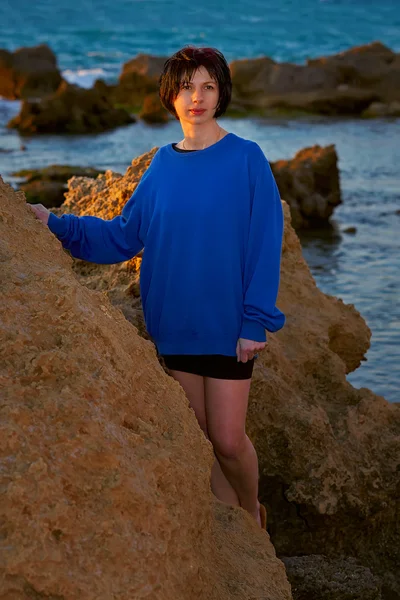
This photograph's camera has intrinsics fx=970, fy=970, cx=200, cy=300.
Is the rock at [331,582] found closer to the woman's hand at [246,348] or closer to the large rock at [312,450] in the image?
the large rock at [312,450]

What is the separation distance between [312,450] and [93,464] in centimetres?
206

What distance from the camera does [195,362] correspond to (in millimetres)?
3439

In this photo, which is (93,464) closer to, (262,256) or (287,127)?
(262,256)

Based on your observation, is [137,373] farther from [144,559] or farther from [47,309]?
[144,559]

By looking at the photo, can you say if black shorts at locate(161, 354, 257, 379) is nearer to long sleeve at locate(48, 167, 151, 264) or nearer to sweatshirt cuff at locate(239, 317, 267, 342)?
sweatshirt cuff at locate(239, 317, 267, 342)

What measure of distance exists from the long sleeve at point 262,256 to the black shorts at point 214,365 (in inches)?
4.6

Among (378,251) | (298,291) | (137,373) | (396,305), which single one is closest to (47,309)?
(137,373)

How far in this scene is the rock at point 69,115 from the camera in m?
27.9

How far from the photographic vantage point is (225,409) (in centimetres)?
340

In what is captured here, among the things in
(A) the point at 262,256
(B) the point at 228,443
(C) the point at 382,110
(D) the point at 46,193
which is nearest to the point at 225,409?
(B) the point at 228,443

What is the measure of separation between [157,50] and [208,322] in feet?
204

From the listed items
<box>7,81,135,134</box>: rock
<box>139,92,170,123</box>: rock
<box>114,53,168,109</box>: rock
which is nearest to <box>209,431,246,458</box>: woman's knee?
<box>7,81,135,134</box>: rock

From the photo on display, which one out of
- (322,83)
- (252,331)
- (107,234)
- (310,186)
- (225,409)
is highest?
(107,234)

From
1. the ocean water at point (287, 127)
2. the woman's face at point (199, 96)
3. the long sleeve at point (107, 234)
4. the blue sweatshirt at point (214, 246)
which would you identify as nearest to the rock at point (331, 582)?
the blue sweatshirt at point (214, 246)
